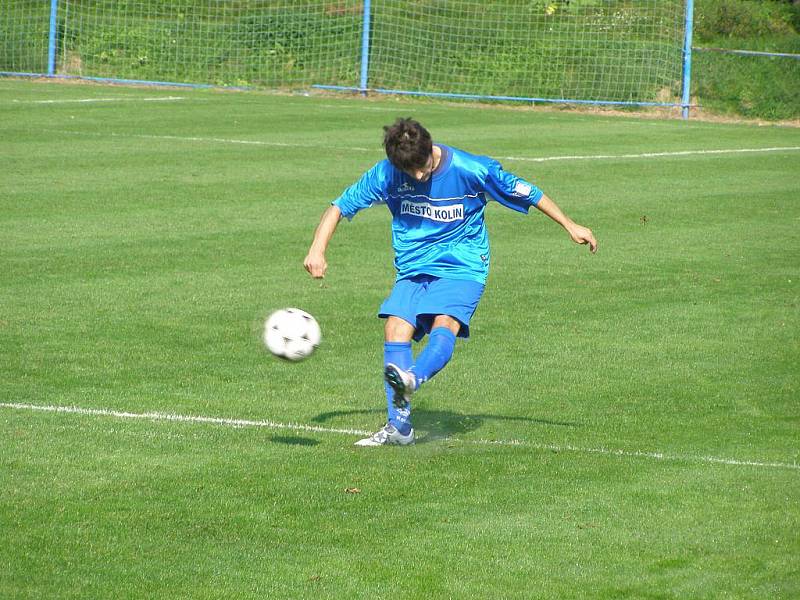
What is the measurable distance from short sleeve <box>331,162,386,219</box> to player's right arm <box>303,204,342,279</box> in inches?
1.9

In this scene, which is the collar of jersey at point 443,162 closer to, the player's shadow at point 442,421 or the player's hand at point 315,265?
the player's hand at point 315,265

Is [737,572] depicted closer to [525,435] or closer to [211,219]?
[525,435]

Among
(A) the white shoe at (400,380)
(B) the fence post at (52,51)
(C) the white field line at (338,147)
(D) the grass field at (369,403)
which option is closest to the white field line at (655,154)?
(C) the white field line at (338,147)

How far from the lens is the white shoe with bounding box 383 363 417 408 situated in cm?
644

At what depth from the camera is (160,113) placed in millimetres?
23047

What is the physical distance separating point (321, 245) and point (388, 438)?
105cm

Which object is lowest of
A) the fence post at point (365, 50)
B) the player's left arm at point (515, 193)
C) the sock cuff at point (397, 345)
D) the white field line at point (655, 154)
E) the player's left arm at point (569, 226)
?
the sock cuff at point (397, 345)

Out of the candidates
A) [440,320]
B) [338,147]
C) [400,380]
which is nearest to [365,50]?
[338,147]

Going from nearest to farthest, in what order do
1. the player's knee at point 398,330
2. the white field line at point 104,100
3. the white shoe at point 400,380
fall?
the white shoe at point 400,380 → the player's knee at point 398,330 → the white field line at point 104,100

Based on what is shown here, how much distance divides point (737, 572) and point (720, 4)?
111 feet

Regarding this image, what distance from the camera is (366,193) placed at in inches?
282

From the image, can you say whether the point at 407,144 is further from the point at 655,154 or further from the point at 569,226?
the point at 655,154

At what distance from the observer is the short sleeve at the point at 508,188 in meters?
7.10

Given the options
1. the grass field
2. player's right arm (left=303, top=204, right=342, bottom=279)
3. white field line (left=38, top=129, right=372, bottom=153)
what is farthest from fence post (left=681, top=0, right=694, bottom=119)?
player's right arm (left=303, top=204, right=342, bottom=279)
